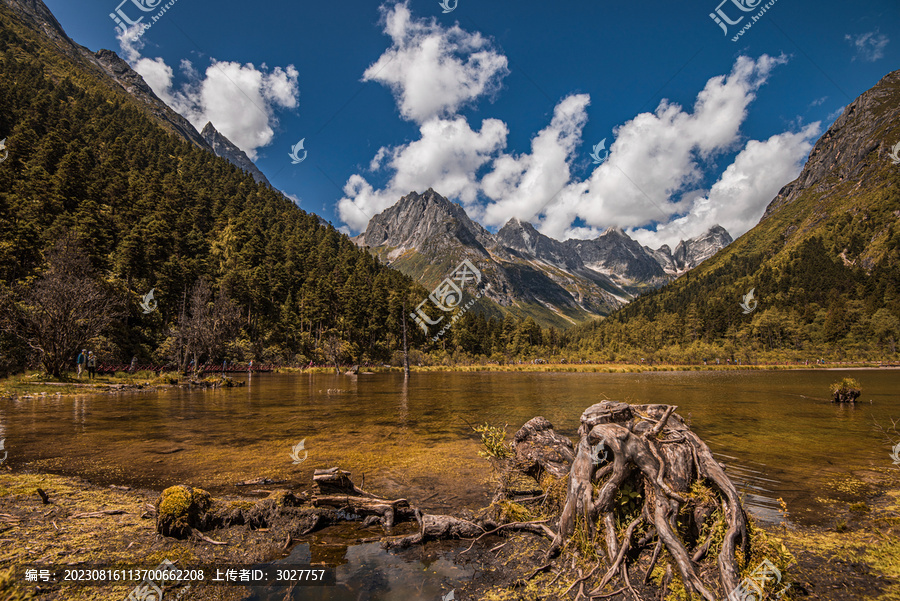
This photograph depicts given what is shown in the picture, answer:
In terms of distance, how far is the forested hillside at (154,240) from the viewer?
4669 centimetres

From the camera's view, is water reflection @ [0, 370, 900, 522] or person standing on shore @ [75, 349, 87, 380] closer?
water reflection @ [0, 370, 900, 522]

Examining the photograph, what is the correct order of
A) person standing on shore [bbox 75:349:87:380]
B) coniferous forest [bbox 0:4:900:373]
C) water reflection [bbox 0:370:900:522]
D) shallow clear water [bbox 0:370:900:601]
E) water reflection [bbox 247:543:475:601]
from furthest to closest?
coniferous forest [bbox 0:4:900:373]
person standing on shore [bbox 75:349:87:380]
water reflection [bbox 0:370:900:522]
shallow clear water [bbox 0:370:900:601]
water reflection [bbox 247:543:475:601]

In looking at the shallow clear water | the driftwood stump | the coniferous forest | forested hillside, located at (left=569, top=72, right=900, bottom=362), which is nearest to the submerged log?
the shallow clear water

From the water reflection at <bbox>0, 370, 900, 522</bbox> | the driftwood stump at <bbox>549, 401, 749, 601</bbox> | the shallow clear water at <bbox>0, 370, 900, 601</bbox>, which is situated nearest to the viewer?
the driftwood stump at <bbox>549, 401, 749, 601</bbox>

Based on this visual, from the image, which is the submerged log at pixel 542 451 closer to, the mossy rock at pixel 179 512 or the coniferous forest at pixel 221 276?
the mossy rock at pixel 179 512

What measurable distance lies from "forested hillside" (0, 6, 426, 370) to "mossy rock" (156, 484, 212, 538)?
3474cm

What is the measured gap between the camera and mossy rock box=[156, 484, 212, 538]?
6438 mm

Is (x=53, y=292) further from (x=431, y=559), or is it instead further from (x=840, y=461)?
(x=840, y=461)

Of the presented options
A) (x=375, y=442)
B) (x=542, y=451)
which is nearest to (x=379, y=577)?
(x=542, y=451)

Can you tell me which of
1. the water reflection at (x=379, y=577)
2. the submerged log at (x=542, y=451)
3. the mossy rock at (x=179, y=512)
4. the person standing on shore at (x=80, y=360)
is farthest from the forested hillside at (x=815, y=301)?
the mossy rock at (x=179, y=512)

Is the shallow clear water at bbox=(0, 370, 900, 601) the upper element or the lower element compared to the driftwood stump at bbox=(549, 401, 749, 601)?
lower

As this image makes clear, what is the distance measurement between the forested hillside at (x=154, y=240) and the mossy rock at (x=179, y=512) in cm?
3474

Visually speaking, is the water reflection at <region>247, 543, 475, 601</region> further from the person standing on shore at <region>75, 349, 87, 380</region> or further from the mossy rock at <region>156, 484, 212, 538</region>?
the person standing on shore at <region>75, 349, 87, 380</region>

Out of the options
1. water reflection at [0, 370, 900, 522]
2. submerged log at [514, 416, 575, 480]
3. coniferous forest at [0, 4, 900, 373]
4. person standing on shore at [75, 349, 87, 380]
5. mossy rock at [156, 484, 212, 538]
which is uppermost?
coniferous forest at [0, 4, 900, 373]
